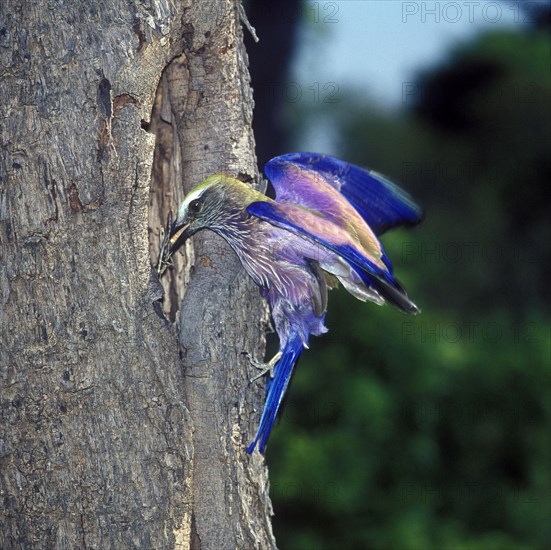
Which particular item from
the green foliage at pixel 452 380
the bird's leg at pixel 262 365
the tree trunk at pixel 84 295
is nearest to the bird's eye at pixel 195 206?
the tree trunk at pixel 84 295

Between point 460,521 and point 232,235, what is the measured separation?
4342mm

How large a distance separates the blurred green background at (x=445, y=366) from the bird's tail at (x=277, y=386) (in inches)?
81.1

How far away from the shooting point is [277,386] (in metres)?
2.80

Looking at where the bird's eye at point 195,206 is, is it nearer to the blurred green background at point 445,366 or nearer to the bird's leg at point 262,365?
the bird's leg at point 262,365

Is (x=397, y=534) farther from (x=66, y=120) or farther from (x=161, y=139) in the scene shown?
(x=66, y=120)

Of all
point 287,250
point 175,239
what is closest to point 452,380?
point 287,250

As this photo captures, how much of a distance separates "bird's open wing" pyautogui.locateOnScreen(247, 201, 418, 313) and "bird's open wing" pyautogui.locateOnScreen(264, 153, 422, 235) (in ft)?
0.66

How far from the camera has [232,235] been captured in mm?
2832

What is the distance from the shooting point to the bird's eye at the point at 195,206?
9.05ft

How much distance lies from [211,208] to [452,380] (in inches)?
167

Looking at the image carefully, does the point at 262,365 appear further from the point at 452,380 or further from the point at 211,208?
the point at 452,380

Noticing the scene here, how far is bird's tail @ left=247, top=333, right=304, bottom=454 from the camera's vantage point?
2.78 metres

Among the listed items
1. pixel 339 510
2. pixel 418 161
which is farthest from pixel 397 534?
pixel 418 161

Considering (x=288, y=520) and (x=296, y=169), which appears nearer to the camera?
(x=296, y=169)
